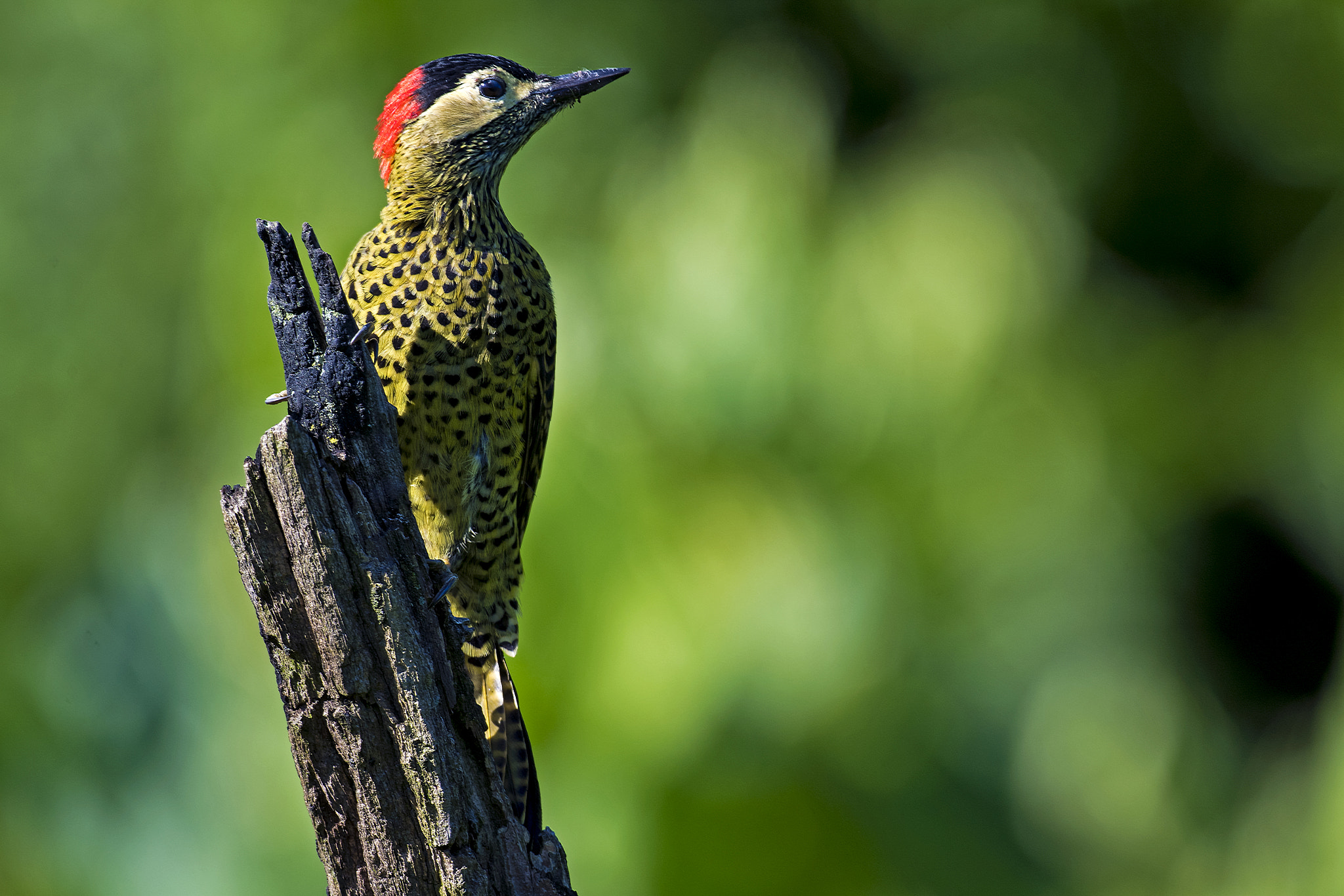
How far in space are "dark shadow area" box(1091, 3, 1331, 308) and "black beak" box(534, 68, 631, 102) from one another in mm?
5267

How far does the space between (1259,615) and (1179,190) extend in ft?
10.1

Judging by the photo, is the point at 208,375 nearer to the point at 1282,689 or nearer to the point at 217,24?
the point at 217,24

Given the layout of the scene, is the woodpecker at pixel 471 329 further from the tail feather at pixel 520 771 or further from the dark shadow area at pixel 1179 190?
the dark shadow area at pixel 1179 190

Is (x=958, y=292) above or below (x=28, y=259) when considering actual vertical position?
below

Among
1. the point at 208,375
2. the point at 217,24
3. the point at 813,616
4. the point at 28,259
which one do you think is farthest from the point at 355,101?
the point at 813,616

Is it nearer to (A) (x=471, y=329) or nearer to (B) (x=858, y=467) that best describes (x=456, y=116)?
(A) (x=471, y=329)

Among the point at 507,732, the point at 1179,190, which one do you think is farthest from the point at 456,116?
the point at 1179,190

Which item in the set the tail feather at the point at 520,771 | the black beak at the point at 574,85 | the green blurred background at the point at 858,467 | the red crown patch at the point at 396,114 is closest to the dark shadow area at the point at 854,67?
the green blurred background at the point at 858,467

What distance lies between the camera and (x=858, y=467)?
757cm

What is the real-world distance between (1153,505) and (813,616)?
8.30ft

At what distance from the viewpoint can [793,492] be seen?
7.29m

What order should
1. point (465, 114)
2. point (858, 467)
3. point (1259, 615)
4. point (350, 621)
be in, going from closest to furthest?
point (350, 621)
point (465, 114)
point (858, 467)
point (1259, 615)

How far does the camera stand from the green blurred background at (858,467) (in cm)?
711

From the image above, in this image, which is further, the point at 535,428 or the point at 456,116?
the point at 535,428
